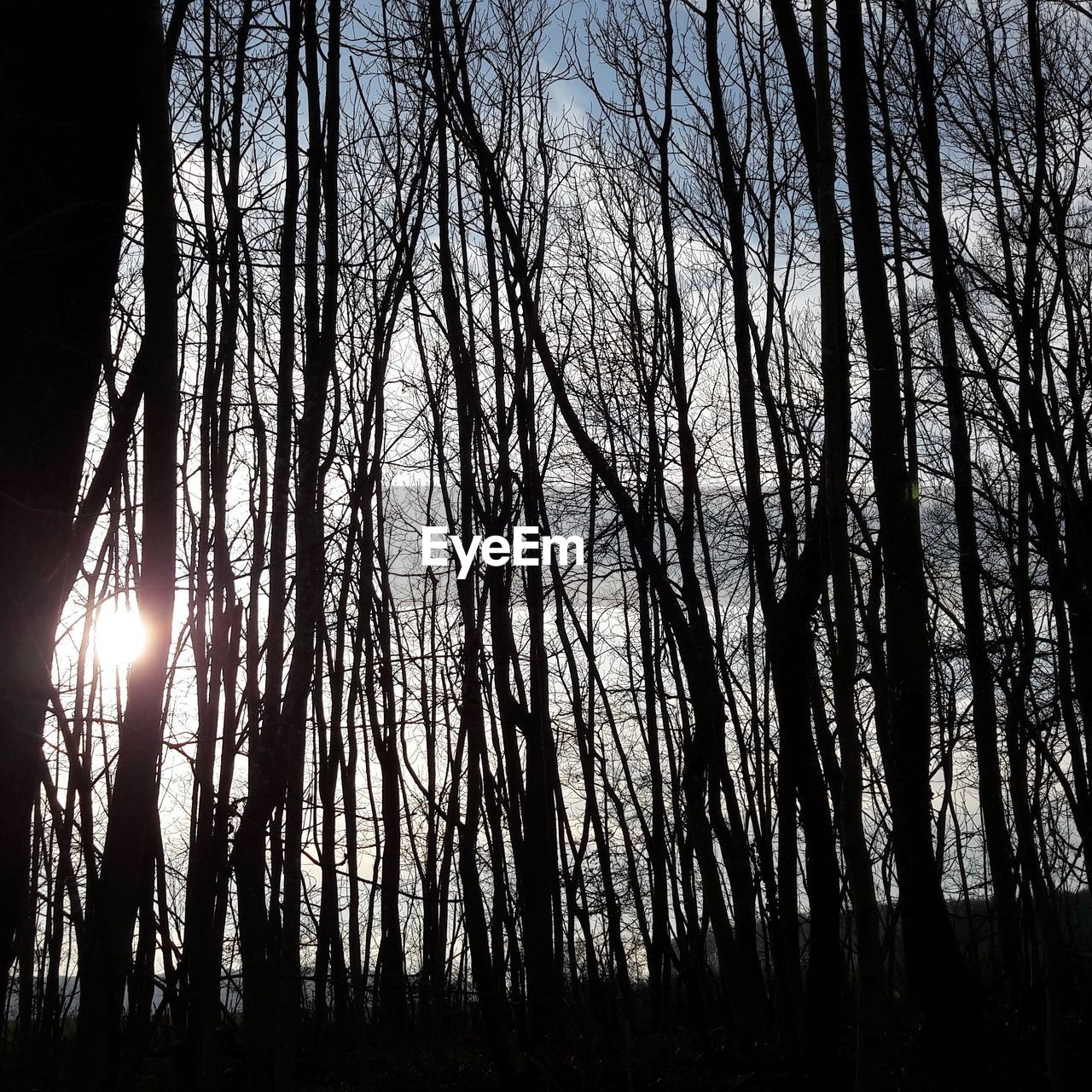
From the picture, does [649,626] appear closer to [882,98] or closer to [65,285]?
[882,98]

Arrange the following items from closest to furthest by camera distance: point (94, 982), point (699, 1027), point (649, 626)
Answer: point (94, 982)
point (699, 1027)
point (649, 626)

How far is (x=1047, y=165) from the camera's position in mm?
5195

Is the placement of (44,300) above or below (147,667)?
above

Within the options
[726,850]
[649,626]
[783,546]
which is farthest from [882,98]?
[726,850]

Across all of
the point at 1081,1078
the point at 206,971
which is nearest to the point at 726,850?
the point at 1081,1078

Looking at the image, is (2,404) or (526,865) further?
(526,865)

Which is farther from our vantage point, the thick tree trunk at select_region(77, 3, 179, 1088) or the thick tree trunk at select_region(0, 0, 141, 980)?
the thick tree trunk at select_region(0, 0, 141, 980)

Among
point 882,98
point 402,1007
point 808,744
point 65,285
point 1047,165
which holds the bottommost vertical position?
point 402,1007

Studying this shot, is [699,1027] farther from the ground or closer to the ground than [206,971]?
closer to the ground

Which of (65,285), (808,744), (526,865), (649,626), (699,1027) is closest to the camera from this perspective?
(65,285)

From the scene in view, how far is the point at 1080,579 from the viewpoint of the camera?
14.1 ft

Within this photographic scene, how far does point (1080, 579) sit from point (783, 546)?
143 centimetres

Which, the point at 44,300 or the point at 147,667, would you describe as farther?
the point at 44,300

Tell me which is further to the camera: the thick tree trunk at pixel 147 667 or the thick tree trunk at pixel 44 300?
the thick tree trunk at pixel 44 300
